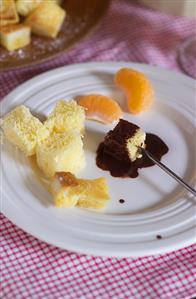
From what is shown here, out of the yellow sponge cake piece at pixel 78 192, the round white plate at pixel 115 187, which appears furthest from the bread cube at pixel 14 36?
the yellow sponge cake piece at pixel 78 192

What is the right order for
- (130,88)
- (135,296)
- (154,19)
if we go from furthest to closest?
(154,19)
(130,88)
(135,296)

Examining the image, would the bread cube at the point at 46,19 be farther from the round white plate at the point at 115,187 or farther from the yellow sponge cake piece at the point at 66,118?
the yellow sponge cake piece at the point at 66,118

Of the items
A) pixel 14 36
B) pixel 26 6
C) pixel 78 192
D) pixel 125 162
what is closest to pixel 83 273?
pixel 78 192

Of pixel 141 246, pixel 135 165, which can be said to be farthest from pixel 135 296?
pixel 135 165

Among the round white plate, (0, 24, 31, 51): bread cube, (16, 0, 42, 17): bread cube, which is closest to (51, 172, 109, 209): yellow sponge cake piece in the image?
the round white plate

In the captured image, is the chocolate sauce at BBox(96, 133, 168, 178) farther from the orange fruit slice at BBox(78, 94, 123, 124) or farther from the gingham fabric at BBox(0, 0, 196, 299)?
the gingham fabric at BBox(0, 0, 196, 299)

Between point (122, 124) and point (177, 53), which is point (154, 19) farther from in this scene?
point (122, 124)
